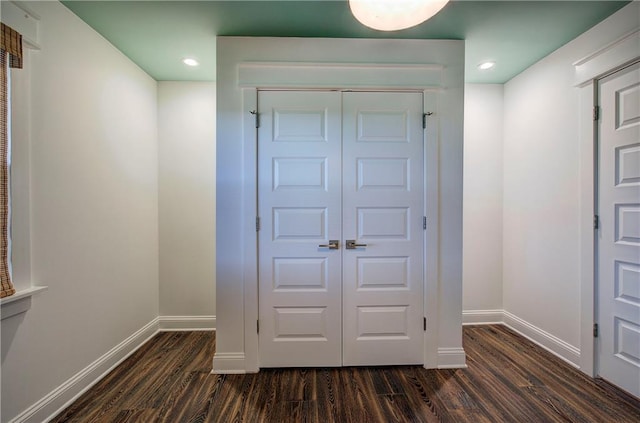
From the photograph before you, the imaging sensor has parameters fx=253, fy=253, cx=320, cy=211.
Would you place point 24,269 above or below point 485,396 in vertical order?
above

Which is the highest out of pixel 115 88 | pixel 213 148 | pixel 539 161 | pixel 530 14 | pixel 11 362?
pixel 530 14

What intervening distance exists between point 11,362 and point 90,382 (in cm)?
64

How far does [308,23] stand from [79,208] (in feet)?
7.19

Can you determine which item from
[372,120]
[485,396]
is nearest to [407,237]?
[372,120]

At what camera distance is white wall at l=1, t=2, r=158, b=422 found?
5.08 feet

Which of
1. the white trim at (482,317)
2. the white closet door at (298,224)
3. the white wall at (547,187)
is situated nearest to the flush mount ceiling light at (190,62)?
the white closet door at (298,224)

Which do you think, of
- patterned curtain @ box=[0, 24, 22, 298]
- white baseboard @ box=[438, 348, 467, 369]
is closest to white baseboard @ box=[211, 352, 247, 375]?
patterned curtain @ box=[0, 24, 22, 298]

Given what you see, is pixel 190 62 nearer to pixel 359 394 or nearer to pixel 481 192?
pixel 359 394

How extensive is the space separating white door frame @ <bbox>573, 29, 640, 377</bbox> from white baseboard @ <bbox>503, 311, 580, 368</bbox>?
0.09 metres

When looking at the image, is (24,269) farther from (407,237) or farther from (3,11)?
(407,237)

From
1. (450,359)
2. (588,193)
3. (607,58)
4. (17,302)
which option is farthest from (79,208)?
(607,58)

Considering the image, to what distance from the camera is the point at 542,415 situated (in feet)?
5.29

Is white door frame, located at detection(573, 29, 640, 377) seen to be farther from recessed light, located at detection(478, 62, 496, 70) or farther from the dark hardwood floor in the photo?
recessed light, located at detection(478, 62, 496, 70)

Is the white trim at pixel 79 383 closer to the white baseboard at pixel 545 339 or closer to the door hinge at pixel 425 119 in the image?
the door hinge at pixel 425 119
